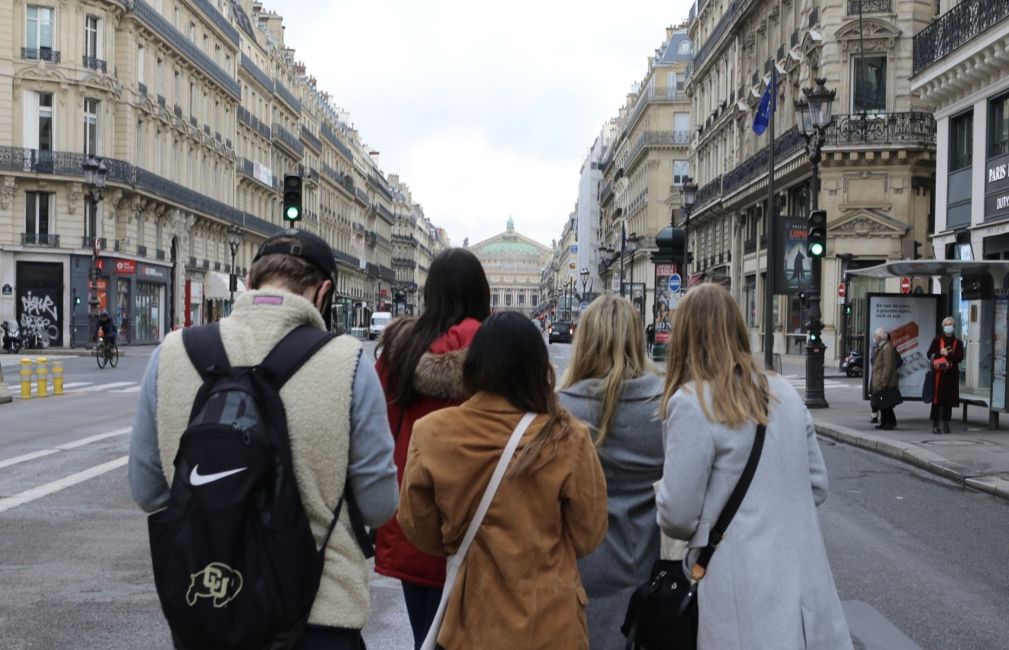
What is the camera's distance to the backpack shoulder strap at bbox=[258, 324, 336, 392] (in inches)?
111

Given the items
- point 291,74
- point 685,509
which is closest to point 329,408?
point 685,509

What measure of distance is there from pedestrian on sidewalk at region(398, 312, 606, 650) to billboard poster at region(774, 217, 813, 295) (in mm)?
19623

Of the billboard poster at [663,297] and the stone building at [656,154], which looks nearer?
the billboard poster at [663,297]

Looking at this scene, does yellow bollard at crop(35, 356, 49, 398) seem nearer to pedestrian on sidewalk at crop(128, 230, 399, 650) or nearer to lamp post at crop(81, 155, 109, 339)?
lamp post at crop(81, 155, 109, 339)

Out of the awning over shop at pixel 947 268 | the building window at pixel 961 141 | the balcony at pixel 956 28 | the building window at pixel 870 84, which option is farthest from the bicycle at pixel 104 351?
the building window at pixel 870 84

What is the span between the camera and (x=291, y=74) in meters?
81.9

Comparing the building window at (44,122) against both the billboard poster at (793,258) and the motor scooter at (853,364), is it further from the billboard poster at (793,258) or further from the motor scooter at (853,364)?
the billboard poster at (793,258)

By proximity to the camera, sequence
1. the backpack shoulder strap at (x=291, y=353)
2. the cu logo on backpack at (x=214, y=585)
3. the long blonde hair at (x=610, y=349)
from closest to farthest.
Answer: the cu logo on backpack at (x=214, y=585) → the backpack shoulder strap at (x=291, y=353) → the long blonde hair at (x=610, y=349)

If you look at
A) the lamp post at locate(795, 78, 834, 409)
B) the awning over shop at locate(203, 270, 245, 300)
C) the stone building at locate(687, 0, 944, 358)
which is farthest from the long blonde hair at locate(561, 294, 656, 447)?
the awning over shop at locate(203, 270, 245, 300)

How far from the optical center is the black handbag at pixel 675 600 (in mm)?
3348

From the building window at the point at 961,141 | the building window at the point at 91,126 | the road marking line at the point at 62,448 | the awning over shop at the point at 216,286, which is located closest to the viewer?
the road marking line at the point at 62,448

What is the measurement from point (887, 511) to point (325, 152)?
88884 mm

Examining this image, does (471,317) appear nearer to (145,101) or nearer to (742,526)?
(742,526)

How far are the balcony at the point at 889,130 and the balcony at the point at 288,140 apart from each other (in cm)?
4689
